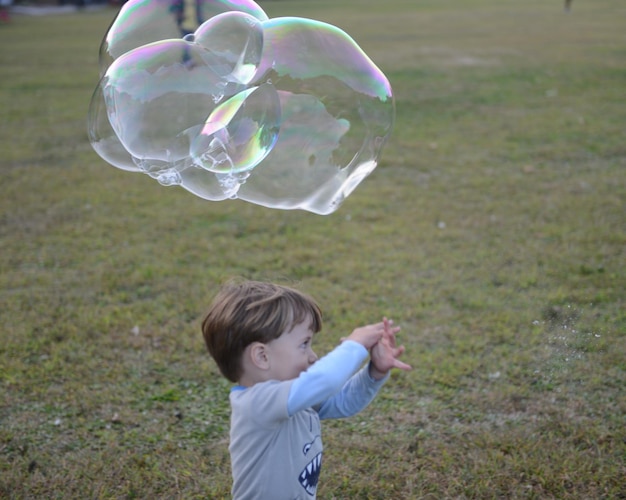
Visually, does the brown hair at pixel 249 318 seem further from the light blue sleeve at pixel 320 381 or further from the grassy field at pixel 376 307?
the grassy field at pixel 376 307

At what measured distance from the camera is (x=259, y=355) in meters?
2.13

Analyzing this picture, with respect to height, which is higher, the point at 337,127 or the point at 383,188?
the point at 337,127

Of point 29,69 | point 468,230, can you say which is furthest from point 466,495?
point 29,69

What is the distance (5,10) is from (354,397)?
1379 inches

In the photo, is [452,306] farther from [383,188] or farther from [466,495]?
[383,188]

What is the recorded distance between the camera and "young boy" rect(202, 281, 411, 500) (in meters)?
2.03

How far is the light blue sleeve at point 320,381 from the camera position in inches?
77.6

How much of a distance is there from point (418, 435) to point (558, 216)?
3.21 metres

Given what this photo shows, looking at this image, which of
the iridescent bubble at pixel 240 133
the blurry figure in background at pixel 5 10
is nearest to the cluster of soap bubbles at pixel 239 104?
the iridescent bubble at pixel 240 133

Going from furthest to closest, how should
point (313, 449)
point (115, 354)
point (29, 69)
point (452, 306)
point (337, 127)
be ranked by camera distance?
point (29, 69), point (452, 306), point (115, 354), point (337, 127), point (313, 449)

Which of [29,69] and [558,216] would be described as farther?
[29,69]

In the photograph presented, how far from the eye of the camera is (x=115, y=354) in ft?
12.6

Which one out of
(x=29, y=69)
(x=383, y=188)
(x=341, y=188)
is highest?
(x=341, y=188)

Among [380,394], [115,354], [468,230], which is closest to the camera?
[380,394]
